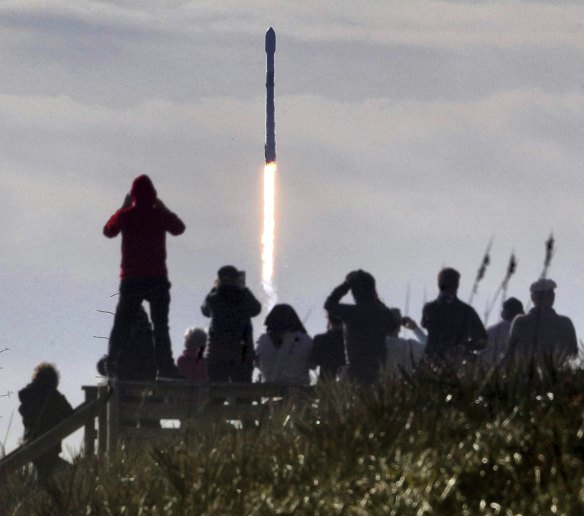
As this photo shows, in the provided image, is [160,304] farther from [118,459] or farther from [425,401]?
[425,401]

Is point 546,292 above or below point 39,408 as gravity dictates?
above

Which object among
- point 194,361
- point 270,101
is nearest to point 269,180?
point 270,101

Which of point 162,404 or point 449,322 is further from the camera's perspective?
point 162,404

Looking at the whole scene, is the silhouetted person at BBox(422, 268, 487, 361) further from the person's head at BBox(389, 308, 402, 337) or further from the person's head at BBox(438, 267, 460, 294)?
the person's head at BBox(389, 308, 402, 337)

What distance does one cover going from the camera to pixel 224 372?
15.8m

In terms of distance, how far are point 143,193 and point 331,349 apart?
2562 millimetres

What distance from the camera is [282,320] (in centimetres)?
1511

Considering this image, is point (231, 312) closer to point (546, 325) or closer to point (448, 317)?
point (448, 317)

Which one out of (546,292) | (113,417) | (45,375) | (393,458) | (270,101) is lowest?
(393,458)

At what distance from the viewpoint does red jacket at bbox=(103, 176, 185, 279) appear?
50.3ft

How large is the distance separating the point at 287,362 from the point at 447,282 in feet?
7.31

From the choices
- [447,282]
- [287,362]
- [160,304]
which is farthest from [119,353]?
[447,282]

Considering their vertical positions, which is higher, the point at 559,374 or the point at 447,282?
the point at 447,282

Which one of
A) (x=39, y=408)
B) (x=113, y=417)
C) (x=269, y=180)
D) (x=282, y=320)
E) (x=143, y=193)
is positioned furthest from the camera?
(x=269, y=180)
